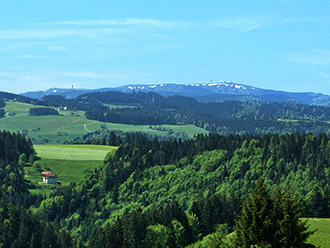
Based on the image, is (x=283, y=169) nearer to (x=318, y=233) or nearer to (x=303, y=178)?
(x=303, y=178)

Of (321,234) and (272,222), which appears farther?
(321,234)

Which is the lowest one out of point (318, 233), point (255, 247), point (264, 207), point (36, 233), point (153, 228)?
point (36, 233)

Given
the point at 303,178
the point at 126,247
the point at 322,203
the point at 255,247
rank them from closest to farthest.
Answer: the point at 255,247 < the point at 126,247 < the point at 322,203 < the point at 303,178

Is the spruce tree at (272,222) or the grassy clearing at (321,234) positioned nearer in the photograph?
the spruce tree at (272,222)

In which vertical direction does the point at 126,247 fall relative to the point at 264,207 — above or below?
below

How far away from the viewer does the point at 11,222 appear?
483 ft

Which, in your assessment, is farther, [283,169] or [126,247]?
[283,169]

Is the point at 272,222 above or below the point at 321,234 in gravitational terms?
above

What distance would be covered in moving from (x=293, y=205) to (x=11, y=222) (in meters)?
112

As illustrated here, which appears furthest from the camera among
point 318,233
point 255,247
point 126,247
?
point 126,247

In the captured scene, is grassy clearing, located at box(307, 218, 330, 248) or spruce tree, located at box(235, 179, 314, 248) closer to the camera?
spruce tree, located at box(235, 179, 314, 248)

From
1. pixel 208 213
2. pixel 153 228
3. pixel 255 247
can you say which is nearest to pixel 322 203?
pixel 208 213

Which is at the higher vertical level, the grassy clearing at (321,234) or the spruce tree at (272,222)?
the spruce tree at (272,222)

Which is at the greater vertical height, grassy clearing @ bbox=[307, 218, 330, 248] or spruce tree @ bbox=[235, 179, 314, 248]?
spruce tree @ bbox=[235, 179, 314, 248]
